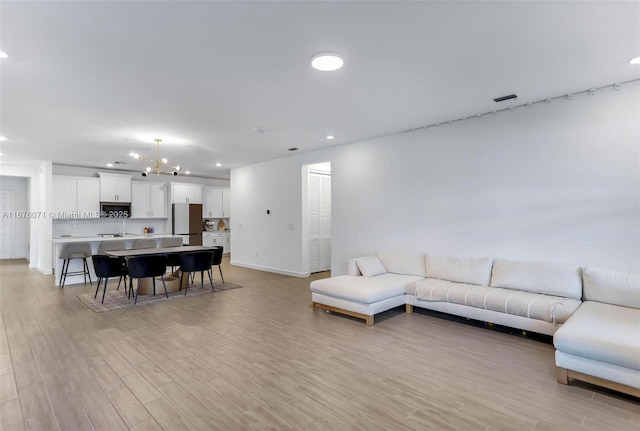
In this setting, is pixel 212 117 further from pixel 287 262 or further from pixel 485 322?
pixel 485 322

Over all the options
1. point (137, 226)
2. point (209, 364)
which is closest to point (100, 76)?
point (209, 364)

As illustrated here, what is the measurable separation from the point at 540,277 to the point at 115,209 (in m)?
9.55

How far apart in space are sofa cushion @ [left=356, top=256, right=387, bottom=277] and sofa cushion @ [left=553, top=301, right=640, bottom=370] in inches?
96.8

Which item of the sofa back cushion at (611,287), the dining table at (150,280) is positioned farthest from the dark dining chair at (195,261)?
the sofa back cushion at (611,287)

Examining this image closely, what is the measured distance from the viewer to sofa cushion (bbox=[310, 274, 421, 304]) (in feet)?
12.9

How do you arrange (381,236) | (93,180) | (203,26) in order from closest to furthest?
(203,26)
(381,236)
(93,180)

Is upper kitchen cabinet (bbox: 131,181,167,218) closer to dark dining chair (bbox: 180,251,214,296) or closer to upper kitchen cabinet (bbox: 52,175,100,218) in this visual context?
upper kitchen cabinet (bbox: 52,175,100,218)

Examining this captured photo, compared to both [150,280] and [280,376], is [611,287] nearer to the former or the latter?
[280,376]

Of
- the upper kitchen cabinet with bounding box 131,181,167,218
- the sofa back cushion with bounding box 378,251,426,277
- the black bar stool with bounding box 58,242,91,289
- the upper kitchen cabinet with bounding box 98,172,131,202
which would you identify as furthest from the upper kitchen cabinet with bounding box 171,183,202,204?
the sofa back cushion with bounding box 378,251,426,277

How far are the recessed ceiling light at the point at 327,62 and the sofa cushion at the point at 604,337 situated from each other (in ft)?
9.47

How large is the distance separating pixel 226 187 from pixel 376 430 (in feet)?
33.4

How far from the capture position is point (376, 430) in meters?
1.98

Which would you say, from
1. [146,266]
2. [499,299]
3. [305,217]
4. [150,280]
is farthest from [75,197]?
[499,299]

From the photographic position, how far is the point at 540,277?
3.60 m
